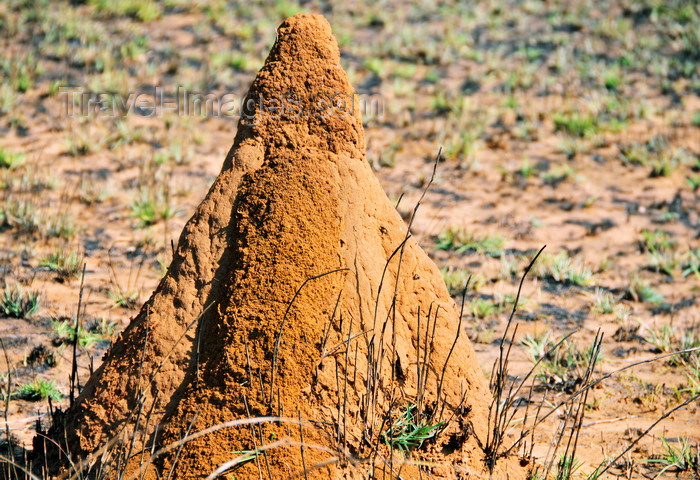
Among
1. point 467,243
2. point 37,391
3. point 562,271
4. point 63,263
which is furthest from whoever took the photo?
point 467,243

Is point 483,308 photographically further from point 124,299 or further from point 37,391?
point 37,391

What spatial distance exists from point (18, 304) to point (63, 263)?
2.42 feet

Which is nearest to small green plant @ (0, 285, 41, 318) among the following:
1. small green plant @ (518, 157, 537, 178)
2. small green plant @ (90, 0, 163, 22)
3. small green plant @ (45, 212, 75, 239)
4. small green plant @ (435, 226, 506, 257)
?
small green plant @ (45, 212, 75, 239)

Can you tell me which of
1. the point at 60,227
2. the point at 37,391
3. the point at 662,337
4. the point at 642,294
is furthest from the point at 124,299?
the point at 642,294

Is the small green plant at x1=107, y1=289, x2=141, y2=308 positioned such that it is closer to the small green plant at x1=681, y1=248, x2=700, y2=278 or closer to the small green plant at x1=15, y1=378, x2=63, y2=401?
the small green plant at x1=15, y1=378, x2=63, y2=401

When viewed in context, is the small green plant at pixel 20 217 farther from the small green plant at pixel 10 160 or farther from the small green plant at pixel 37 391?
the small green plant at pixel 37 391

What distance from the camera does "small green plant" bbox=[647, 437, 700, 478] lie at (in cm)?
310

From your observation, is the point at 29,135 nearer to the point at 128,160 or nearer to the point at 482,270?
the point at 128,160

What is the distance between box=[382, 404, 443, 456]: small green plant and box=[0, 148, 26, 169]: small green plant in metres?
5.76

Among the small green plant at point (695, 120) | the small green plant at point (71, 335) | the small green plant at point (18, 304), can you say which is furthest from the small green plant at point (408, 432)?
the small green plant at point (695, 120)

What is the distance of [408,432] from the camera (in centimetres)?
247

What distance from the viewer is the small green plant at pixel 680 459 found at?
3.10 meters

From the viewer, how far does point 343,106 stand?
8.83 ft

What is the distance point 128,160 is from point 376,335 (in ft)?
18.0
